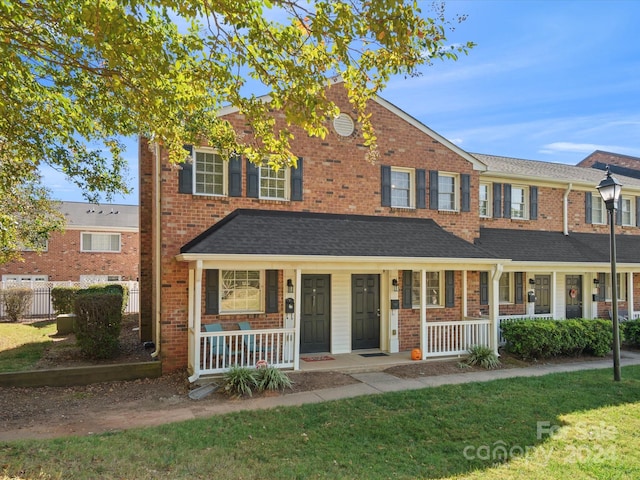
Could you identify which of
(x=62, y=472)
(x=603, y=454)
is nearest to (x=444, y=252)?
(x=603, y=454)

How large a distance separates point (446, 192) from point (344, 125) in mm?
3763

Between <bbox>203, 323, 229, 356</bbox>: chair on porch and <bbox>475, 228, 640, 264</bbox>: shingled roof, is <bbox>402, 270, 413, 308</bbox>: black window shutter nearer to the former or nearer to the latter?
<bbox>475, 228, 640, 264</bbox>: shingled roof

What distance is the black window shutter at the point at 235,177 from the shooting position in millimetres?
10734

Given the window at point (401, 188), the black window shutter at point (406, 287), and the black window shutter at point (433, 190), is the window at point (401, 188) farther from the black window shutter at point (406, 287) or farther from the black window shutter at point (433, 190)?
the black window shutter at point (406, 287)

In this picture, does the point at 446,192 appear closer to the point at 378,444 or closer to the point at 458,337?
the point at 458,337

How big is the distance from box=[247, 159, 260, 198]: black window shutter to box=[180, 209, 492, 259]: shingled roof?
1.48ft

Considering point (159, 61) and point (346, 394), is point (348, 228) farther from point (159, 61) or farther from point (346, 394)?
point (159, 61)

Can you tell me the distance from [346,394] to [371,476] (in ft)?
10.4

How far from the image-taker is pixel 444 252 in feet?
36.4

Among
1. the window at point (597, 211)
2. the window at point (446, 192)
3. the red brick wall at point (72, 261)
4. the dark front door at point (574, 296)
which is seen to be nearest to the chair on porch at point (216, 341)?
the window at point (446, 192)

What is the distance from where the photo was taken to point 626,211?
57.8 feet

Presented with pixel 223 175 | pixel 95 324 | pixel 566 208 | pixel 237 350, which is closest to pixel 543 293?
pixel 566 208

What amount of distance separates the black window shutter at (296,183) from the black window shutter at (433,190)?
3982mm

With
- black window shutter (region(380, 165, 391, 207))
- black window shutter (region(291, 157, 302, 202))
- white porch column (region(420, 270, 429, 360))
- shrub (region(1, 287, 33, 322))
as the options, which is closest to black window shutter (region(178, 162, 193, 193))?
black window shutter (region(291, 157, 302, 202))
